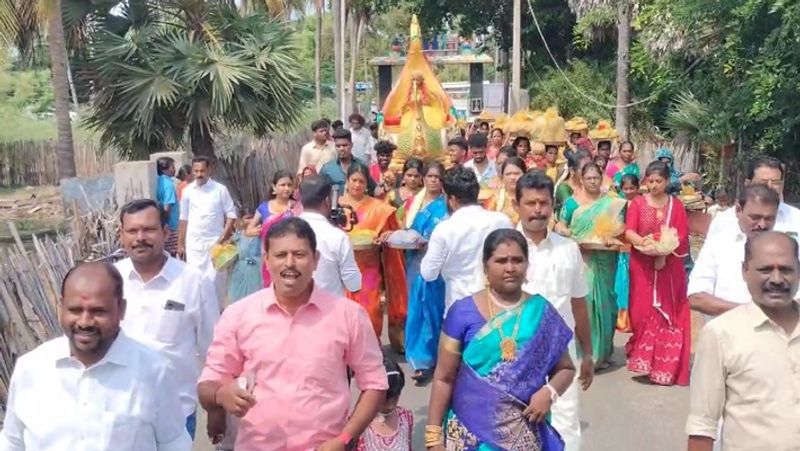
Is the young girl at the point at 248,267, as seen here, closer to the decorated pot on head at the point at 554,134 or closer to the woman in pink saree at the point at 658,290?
the woman in pink saree at the point at 658,290

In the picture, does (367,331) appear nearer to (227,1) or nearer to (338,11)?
(227,1)

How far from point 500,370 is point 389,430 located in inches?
44.4

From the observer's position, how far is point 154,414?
108 inches

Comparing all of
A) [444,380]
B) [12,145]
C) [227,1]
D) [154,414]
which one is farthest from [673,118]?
[12,145]

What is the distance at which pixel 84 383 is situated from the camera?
2641 millimetres

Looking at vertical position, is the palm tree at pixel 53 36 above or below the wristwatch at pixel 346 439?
above

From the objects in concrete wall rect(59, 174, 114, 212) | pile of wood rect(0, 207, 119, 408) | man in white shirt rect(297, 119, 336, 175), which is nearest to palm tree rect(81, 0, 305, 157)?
concrete wall rect(59, 174, 114, 212)

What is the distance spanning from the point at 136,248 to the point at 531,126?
33.1ft

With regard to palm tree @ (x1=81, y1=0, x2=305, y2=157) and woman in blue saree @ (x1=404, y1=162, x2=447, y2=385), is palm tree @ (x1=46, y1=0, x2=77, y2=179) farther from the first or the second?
woman in blue saree @ (x1=404, y1=162, x2=447, y2=385)

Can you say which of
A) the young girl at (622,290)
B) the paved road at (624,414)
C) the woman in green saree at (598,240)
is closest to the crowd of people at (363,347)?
the paved road at (624,414)

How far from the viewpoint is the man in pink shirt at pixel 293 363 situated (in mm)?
3016

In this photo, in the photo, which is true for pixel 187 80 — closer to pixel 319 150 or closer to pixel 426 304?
pixel 319 150

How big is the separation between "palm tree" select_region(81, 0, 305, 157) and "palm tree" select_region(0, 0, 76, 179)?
0.91 metres

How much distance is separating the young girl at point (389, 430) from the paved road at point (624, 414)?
1323mm
